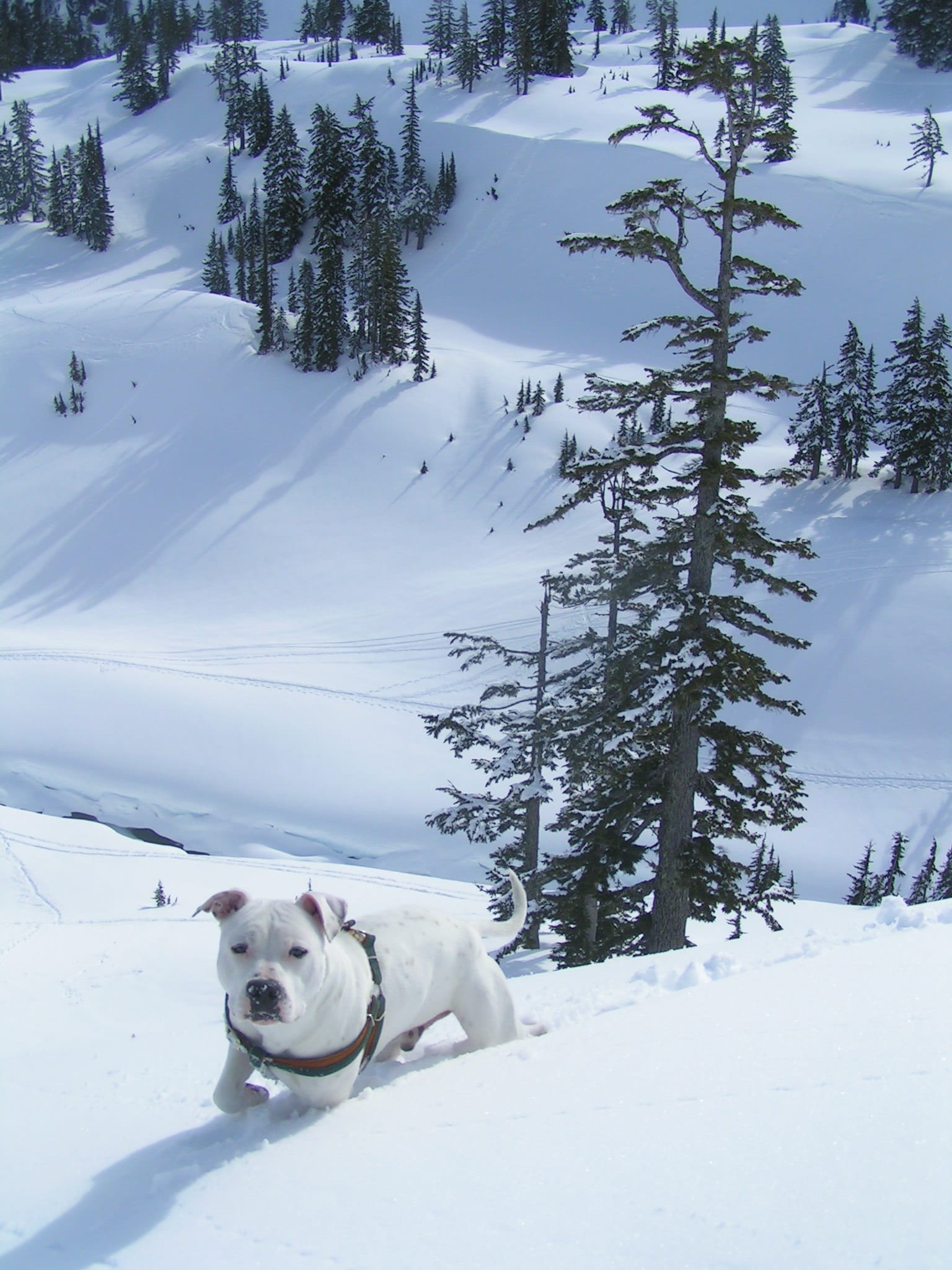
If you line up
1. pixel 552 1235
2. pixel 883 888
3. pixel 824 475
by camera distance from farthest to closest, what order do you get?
pixel 824 475 < pixel 883 888 < pixel 552 1235

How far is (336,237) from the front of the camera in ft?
218

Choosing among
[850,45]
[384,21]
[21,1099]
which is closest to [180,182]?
[384,21]

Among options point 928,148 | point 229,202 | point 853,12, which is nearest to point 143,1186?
point 928,148

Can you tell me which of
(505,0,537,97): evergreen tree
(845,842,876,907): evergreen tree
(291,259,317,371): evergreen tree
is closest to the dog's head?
(845,842,876,907): evergreen tree

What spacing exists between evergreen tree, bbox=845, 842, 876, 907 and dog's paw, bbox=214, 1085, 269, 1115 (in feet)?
79.4

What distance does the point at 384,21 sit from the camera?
118688mm

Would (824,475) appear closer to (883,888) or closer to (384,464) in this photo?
(384,464)

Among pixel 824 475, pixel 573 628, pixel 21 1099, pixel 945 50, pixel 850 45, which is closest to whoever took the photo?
pixel 21 1099

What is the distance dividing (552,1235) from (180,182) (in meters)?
109

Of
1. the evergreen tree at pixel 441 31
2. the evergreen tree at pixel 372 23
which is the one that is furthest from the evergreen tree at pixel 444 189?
the evergreen tree at pixel 372 23

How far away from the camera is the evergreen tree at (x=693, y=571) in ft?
34.0

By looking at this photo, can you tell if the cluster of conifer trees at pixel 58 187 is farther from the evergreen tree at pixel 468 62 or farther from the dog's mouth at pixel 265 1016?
the dog's mouth at pixel 265 1016

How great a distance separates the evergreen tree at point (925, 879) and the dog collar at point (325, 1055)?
25.6 meters

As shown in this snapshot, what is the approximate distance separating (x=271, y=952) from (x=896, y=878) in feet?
96.7
